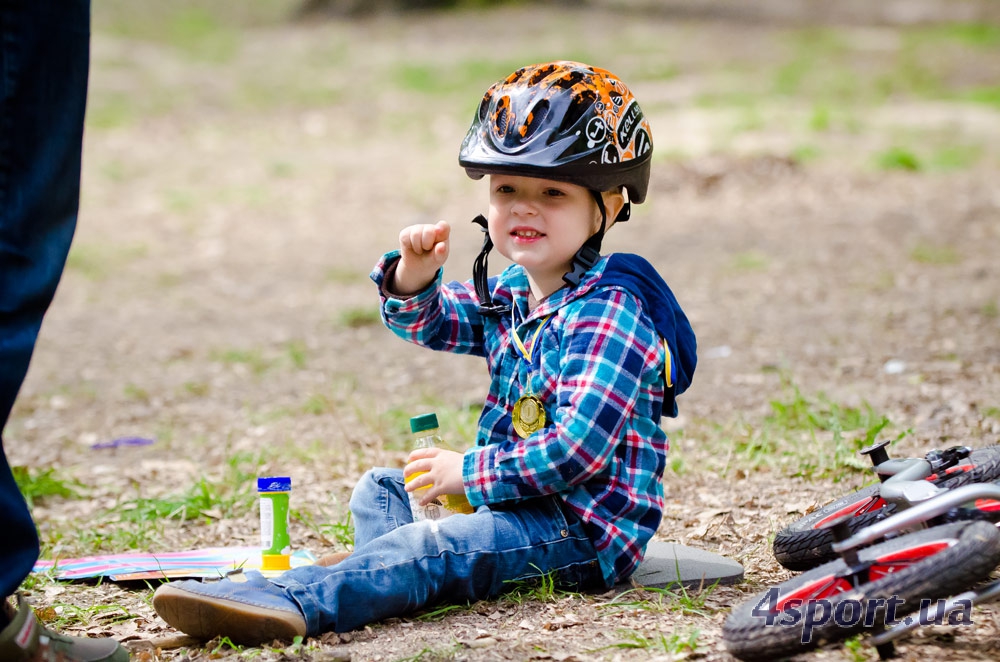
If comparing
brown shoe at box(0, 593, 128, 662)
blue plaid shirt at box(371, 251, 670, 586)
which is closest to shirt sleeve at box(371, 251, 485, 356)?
blue plaid shirt at box(371, 251, 670, 586)

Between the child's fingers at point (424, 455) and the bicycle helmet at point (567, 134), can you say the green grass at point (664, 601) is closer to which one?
the child's fingers at point (424, 455)

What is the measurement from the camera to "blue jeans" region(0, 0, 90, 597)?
7.97ft

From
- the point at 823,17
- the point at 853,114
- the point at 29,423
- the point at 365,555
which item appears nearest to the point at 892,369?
the point at 365,555

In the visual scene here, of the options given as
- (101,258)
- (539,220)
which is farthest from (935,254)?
(101,258)

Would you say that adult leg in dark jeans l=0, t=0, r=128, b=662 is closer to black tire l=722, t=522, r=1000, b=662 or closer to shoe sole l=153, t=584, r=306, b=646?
shoe sole l=153, t=584, r=306, b=646

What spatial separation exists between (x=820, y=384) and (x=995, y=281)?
2680 mm

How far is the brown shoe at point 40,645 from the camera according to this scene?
8.02 ft

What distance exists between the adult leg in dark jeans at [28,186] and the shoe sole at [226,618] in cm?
39

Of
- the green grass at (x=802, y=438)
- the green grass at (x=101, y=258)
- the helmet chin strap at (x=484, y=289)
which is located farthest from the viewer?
the green grass at (x=101, y=258)

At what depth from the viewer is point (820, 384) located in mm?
5746

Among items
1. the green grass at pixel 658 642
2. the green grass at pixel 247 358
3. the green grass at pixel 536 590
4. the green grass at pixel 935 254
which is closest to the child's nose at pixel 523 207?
the green grass at pixel 536 590

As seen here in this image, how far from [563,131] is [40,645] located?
1.82 meters

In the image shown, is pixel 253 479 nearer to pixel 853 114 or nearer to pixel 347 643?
pixel 347 643

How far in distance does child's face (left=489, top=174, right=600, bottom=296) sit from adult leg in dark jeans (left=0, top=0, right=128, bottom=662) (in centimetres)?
118
